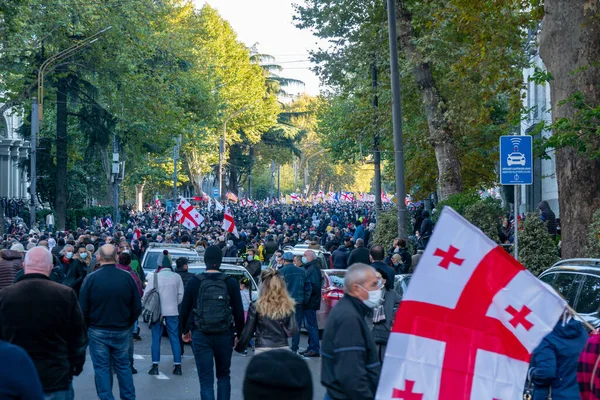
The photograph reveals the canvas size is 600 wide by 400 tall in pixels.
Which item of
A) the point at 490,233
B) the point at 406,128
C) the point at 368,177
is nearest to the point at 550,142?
the point at 490,233

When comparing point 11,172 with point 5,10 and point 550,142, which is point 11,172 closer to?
point 5,10

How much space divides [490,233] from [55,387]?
16490 millimetres

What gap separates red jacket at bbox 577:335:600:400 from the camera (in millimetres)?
6016

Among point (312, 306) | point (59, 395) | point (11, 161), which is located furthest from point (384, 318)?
point (11, 161)

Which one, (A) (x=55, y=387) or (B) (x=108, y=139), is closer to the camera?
(A) (x=55, y=387)

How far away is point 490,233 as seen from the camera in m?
22.2

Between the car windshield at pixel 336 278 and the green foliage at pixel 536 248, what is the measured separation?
3.51 m

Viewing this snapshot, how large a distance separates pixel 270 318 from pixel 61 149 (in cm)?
3395

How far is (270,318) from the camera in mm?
9109

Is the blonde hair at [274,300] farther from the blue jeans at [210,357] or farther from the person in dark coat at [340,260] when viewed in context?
the person in dark coat at [340,260]

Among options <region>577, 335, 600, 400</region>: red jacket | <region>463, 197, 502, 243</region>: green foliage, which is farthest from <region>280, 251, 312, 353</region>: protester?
<region>577, 335, 600, 400</region>: red jacket

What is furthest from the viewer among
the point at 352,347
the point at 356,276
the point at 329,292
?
the point at 329,292

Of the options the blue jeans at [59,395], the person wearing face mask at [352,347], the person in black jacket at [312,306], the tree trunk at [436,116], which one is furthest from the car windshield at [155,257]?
the person wearing face mask at [352,347]

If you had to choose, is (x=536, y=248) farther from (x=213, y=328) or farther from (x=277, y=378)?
(x=277, y=378)
